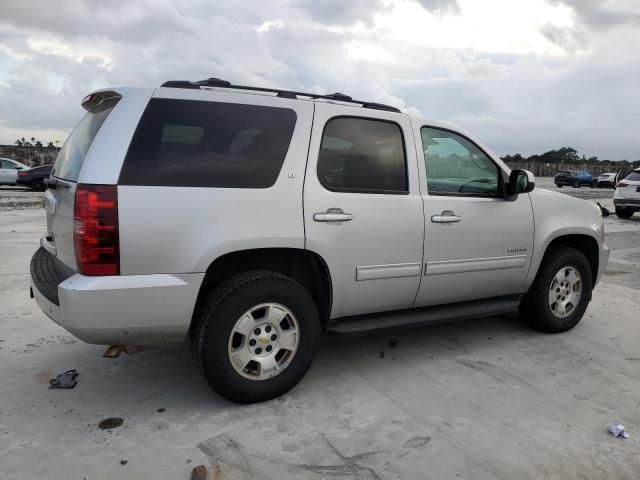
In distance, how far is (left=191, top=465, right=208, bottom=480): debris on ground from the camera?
247 centimetres

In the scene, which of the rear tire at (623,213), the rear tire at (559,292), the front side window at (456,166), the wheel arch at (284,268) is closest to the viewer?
the wheel arch at (284,268)

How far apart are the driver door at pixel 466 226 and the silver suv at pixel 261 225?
0.01 meters

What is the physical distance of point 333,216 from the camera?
330cm

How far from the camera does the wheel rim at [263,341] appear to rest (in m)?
3.07

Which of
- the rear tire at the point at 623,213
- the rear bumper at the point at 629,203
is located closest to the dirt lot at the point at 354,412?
the rear bumper at the point at 629,203

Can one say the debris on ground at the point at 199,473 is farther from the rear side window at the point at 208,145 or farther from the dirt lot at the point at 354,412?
the rear side window at the point at 208,145

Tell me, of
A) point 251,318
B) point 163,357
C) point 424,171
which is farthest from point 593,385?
point 163,357

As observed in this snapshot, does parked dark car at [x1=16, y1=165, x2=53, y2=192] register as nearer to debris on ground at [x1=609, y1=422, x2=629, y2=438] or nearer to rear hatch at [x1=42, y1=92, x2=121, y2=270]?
rear hatch at [x1=42, y1=92, x2=121, y2=270]

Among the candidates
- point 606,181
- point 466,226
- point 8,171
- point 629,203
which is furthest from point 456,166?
point 606,181

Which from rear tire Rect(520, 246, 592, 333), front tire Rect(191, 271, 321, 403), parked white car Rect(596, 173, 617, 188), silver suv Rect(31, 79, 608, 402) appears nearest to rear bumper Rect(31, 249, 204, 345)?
silver suv Rect(31, 79, 608, 402)

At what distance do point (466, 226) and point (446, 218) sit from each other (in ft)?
0.73

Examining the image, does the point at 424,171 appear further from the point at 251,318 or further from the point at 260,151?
the point at 251,318

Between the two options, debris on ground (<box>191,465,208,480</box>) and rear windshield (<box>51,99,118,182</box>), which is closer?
debris on ground (<box>191,465,208,480</box>)

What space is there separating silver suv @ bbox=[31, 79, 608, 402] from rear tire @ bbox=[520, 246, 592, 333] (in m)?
0.49
